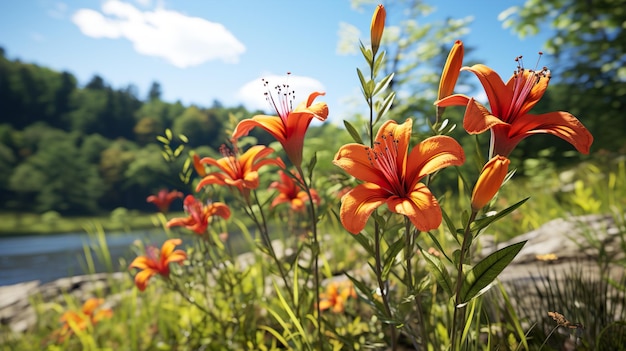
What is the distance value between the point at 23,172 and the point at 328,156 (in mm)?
43860

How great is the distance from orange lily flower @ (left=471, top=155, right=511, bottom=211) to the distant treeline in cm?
2770

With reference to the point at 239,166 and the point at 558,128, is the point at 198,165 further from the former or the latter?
the point at 558,128

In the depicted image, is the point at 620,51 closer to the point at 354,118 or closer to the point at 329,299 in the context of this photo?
the point at 354,118

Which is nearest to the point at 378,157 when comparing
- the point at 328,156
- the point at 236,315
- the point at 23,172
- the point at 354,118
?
the point at 236,315

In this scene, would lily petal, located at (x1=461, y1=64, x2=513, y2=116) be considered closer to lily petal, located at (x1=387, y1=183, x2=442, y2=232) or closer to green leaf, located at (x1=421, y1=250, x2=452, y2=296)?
lily petal, located at (x1=387, y1=183, x2=442, y2=232)

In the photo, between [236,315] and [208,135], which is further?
[208,135]

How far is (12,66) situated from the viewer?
51562mm

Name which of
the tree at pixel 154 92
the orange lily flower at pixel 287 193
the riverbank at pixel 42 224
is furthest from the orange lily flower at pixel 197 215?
the tree at pixel 154 92

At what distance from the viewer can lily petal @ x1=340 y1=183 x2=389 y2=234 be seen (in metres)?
0.90

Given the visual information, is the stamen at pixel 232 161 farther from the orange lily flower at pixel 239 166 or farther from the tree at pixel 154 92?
the tree at pixel 154 92

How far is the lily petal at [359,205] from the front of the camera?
0.90m

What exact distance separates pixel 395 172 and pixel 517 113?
360 millimetres

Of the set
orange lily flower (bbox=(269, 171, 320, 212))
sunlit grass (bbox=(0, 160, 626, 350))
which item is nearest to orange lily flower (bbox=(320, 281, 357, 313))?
sunlit grass (bbox=(0, 160, 626, 350))

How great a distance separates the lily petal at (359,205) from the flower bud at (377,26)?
49 centimetres
